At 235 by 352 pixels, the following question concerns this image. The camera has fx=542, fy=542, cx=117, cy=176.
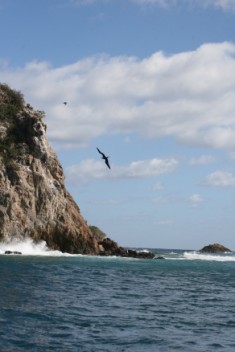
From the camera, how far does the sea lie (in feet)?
62.8

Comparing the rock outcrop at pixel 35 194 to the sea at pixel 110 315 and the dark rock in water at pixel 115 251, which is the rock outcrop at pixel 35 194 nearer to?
the dark rock in water at pixel 115 251

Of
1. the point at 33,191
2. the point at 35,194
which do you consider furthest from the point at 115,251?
the point at 33,191

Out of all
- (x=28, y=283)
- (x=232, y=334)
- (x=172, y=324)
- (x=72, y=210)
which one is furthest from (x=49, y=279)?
(x=72, y=210)

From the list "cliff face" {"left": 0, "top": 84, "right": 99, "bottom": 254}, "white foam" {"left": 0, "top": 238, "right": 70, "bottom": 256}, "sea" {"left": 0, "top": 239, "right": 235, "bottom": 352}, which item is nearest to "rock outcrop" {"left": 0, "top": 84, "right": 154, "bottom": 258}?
"cliff face" {"left": 0, "top": 84, "right": 99, "bottom": 254}

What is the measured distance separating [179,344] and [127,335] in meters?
2.18

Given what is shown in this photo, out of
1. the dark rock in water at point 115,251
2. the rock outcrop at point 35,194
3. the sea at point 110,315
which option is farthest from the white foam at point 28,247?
the sea at point 110,315

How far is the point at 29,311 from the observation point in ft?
80.0

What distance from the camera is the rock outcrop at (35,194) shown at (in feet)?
247

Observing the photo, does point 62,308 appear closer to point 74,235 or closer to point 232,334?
point 232,334

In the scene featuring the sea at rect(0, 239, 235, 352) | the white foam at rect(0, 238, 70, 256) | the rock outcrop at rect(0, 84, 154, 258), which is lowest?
the sea at rect(0, 239, 235, 352)

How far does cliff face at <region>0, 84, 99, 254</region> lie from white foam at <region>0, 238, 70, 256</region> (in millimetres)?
723

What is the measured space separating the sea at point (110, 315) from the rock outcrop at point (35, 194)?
33.4 meters

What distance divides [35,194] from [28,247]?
8.84 meters

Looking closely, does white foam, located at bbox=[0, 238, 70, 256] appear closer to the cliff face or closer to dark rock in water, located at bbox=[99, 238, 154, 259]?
Result: the cliff face
